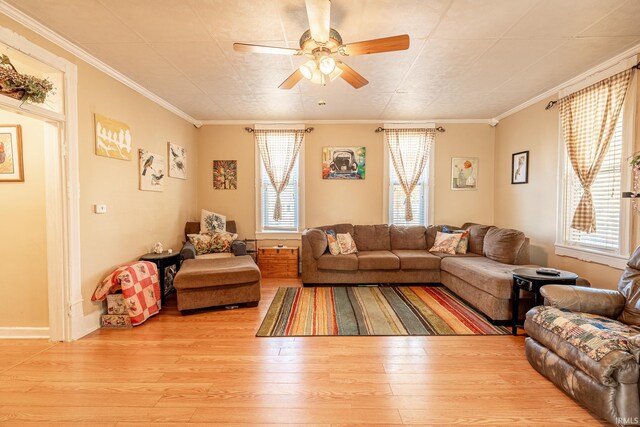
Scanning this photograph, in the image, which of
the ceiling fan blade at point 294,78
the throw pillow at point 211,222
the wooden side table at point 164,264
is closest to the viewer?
the ceiling fan blade at point 294,78

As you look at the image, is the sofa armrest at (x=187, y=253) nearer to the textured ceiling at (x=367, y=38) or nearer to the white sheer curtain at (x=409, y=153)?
the textured ceiling at (x=367, y=38)

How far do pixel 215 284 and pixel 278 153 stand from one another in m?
2.86

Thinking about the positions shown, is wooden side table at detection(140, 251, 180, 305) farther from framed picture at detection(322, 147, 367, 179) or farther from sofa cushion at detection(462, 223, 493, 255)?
sofa cushion at detection(462, 223, 493, 255)

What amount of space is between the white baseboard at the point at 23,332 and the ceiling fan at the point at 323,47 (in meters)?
3.27

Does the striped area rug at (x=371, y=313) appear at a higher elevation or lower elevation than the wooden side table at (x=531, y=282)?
lower

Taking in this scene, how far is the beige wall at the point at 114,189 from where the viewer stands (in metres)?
2.91

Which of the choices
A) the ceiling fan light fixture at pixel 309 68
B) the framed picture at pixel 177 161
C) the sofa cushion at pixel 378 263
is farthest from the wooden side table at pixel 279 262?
the ceiling fan light fixture at pixel 309 68

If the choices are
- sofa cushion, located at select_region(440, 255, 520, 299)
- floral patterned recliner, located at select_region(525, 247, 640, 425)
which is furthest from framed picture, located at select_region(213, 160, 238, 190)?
floral patterned recliner, located at select_region(525, 247, 640, 425)

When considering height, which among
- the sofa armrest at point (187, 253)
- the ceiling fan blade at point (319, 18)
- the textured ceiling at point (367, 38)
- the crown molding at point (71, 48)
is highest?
the textured ceiling at point (367, 38)

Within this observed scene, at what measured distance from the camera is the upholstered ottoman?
3410mm

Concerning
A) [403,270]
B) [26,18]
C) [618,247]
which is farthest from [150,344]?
[618,247]

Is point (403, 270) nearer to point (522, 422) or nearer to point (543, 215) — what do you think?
point (543, 215)

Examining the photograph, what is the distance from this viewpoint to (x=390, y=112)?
4914 millimetres

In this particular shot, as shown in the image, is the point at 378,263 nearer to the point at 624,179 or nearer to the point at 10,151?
the point at 624,179
